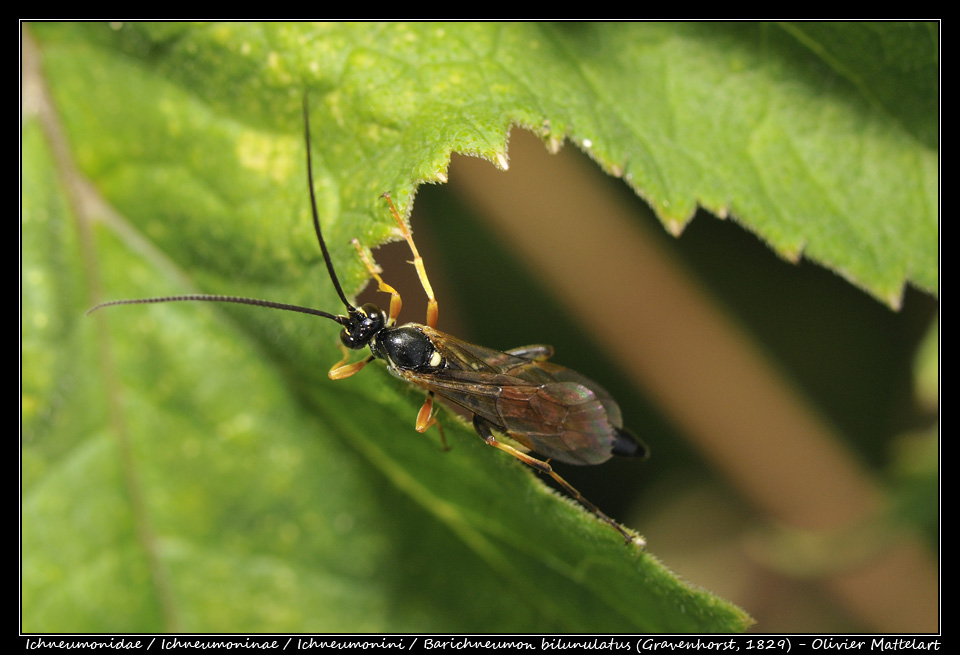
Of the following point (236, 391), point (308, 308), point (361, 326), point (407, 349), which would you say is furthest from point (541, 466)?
point (236, 391)

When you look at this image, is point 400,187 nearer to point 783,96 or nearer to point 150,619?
point 783,96

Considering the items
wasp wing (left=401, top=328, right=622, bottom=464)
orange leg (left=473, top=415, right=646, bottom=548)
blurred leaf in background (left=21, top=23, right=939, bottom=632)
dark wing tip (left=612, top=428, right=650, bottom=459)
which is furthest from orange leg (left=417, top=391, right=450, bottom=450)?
dark wing tip (left=612, top=428, right=650, bottom=459)

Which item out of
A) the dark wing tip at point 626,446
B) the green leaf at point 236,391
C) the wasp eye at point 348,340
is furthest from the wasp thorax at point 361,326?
the dark wing tip at point 626,446

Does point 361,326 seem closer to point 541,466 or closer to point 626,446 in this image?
point 541,466

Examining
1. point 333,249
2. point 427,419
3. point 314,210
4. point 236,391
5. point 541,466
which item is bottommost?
point 236,391

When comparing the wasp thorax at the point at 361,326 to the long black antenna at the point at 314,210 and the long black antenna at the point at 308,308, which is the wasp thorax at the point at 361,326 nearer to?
the long black antenna at the point at 308,308

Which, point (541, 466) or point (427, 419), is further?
point (541, 466)
